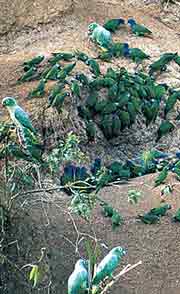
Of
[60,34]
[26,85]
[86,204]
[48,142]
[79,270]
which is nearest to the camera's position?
[79,270]

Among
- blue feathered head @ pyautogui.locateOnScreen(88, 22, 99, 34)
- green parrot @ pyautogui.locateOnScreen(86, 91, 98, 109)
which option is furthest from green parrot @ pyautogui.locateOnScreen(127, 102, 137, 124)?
blue feathered head @ pyautogui.locateOnScreen(88, 22, 99, 34)

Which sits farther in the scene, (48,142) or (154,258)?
(48,142)

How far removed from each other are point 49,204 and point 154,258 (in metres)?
0.88

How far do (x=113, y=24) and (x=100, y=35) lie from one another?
2.28ft

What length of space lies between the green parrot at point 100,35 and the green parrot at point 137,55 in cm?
25

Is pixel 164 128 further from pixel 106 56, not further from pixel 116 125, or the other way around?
pixel 106 56

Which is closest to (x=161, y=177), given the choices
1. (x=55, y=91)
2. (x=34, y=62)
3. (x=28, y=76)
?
(x=55, y=91)

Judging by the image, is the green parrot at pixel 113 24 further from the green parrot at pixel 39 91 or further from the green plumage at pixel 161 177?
the green plumage at pixel 161 177

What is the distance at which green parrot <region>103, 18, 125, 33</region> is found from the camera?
33.7ft

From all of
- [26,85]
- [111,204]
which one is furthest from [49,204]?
[26,85]

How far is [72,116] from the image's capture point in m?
8.57

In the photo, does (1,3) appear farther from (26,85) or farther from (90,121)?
(90,121)

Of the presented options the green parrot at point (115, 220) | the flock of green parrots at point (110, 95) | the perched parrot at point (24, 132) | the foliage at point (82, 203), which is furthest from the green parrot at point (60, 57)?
the foliage at point (82, 203)

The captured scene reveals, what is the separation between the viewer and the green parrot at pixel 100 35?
968 centimetres
